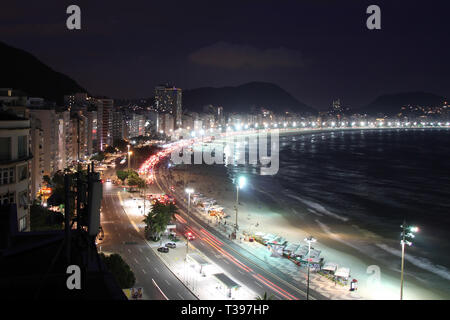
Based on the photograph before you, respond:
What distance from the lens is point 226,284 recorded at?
14.4 m

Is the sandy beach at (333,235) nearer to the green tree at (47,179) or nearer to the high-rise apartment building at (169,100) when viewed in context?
the green tree at (47,179)

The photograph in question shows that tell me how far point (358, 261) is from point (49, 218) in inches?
711

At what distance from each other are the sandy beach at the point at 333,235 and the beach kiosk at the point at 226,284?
499 centimetres

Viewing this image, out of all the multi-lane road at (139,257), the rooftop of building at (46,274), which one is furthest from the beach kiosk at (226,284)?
the rooftop of building at (46,274)

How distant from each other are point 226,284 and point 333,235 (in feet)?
38.3

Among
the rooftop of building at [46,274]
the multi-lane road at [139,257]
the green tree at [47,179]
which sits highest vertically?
the rooftop of building at [46,274]

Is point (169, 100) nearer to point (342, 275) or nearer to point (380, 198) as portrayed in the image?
point (380, 198)

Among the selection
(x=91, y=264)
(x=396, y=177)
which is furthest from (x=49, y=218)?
(x=396, y=177)

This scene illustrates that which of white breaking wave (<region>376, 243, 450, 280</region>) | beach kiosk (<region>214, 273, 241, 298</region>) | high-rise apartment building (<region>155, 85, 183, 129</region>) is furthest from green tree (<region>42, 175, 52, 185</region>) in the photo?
high-rise apartment building (<region>155, 85, 183, 129</region>)

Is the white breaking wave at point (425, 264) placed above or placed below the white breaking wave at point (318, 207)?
below

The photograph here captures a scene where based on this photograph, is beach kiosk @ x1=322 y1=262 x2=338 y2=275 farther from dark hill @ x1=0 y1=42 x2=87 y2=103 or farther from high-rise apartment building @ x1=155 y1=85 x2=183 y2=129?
high-rise apartment building @ x1=155 y1=85 x2=183 y2=129

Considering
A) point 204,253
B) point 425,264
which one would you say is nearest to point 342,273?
point 425,264

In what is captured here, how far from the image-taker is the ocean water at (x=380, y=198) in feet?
72.3
